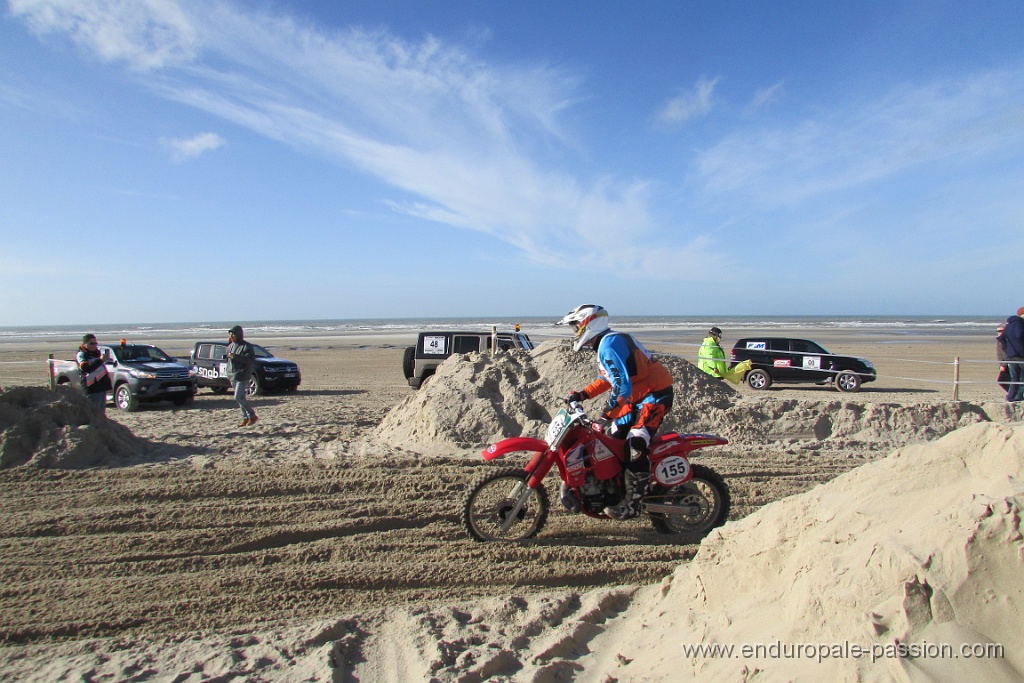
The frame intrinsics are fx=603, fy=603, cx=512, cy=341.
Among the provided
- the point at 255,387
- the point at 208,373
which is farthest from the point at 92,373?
the point at 208,373

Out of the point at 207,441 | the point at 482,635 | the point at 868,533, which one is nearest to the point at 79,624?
the point at 482,635

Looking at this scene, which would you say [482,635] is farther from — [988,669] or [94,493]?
[94,493]

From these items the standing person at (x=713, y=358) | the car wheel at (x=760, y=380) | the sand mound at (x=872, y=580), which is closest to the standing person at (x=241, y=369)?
the sand mound at (x=872, y=580)

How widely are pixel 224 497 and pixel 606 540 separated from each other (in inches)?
163

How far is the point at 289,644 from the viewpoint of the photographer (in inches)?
150

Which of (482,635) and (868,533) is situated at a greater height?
(868,533)

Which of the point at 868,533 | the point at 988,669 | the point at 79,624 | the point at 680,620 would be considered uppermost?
the point at 868,533

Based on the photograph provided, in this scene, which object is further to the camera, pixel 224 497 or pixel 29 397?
pixel 29 397

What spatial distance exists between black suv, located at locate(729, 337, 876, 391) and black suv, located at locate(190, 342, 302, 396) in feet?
44.4

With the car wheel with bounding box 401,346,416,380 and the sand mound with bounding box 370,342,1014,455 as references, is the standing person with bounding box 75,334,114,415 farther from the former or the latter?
the car wheel with bounding box 401,346,416,380

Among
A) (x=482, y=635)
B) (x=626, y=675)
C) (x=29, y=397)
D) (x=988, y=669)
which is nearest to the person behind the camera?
(x=988, y=669)

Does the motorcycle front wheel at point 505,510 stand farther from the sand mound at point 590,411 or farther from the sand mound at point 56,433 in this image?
the sand mound at point 56,433

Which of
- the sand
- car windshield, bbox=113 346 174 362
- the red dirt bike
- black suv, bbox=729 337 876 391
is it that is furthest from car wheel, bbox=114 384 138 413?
black suv, bbox=729 337 876 391

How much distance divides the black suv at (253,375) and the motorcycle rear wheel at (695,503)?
14625mm
